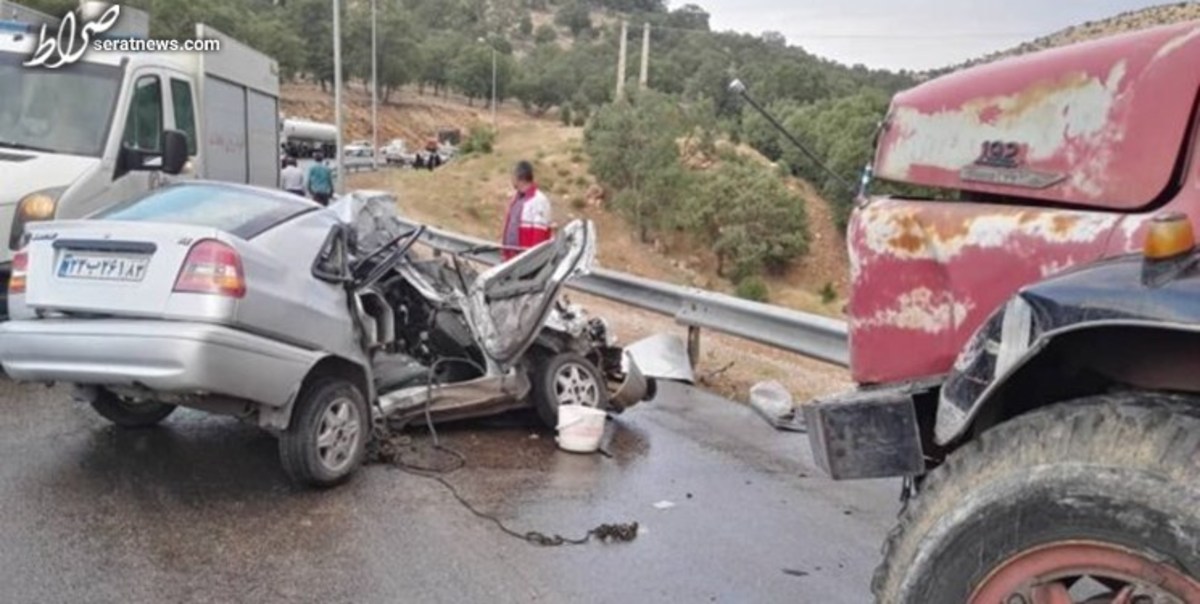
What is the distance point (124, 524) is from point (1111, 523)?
4011 mm

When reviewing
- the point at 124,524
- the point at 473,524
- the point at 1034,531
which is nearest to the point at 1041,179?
the point at 1034,531

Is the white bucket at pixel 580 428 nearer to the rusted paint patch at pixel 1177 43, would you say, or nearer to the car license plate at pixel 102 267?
the car license plate at pixel 102 267

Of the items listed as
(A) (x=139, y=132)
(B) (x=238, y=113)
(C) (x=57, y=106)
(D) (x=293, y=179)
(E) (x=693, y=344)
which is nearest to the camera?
(C) (x=57, y=106)

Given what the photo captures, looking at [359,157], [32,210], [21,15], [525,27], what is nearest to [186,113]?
[21,15]

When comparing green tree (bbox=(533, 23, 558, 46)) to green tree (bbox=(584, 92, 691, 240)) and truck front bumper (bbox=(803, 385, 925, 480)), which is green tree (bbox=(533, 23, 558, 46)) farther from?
truck front bumper (bbox=(803, 385, 925, 480))

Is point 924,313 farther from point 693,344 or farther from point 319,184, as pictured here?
point 319,184

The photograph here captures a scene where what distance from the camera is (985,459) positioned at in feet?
8.18

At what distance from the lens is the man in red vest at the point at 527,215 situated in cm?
955

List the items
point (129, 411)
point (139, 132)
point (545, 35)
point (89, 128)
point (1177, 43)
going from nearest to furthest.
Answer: point (1177, 43), point (129, 411), point (89, 128), point (139, 132), point (545, 35)

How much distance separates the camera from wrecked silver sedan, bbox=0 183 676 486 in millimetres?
4859

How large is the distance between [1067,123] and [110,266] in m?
4.20

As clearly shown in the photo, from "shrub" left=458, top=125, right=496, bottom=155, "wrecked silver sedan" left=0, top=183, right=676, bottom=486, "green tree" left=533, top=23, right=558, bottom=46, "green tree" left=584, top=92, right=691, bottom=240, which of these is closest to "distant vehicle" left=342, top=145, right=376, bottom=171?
"shrub" left=458, top=125, right=496, bottom=155

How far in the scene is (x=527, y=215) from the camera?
959cm

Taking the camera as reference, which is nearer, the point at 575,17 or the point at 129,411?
the point at 129,411
